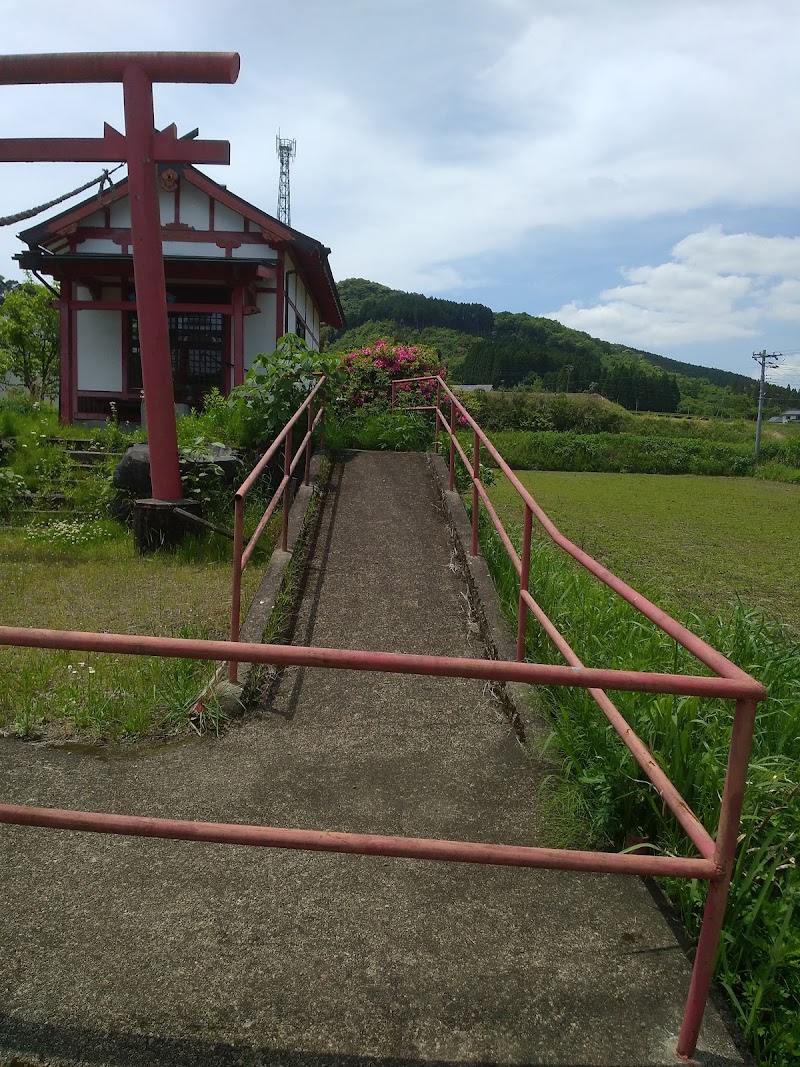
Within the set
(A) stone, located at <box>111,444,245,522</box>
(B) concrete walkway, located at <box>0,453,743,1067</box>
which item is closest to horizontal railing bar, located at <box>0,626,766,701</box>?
(B) concrete walkway, located at <box>0,453,743,1067</box>

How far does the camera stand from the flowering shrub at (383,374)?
1044 centimetres

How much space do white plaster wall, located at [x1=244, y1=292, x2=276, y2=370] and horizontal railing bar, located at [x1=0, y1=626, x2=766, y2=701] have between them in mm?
12387

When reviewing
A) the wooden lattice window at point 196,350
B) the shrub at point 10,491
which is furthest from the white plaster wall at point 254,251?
the shrub at point 10,491

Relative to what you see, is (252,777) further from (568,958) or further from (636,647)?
(636,647)

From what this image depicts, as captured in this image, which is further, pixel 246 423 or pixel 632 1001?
pixel 246 423

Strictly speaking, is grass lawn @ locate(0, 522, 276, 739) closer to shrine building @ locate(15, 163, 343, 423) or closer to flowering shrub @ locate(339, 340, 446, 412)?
flowering shrub @ locate(339, 340, 446, 412)

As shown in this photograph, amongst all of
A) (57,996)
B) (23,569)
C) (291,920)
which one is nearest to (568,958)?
(291,920)

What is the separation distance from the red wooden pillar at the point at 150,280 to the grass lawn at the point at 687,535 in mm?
4126

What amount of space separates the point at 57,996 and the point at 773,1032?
1725 mm

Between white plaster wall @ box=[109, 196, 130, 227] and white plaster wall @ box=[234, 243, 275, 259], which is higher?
white plaster wall @ box=[109, 196, 130, 227]

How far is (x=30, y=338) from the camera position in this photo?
1128 inches

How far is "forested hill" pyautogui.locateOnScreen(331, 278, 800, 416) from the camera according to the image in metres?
65.4

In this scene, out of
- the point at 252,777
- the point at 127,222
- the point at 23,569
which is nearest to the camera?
the point at 252,777

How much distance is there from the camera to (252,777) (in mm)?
3115
